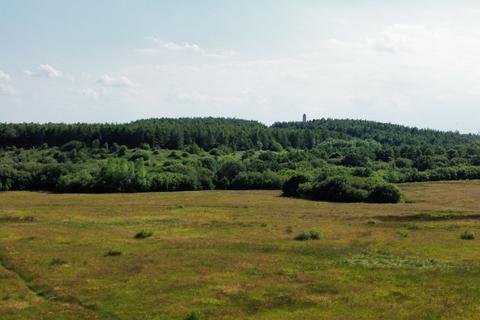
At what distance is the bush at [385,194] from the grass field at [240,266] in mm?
25406

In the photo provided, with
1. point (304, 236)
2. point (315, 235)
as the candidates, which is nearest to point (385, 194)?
point (315, 235)

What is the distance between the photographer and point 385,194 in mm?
115250

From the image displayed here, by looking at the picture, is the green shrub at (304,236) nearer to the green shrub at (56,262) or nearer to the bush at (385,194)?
the green shrub at (56,262)

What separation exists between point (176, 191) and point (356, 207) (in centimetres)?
6359

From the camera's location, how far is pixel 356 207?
334ft

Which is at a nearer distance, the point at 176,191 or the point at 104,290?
the point at 104,290

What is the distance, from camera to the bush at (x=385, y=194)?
11450 centimetres

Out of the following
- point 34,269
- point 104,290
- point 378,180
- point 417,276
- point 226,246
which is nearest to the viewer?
point 104,290

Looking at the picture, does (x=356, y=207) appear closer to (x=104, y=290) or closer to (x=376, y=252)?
(x=376, y=252)

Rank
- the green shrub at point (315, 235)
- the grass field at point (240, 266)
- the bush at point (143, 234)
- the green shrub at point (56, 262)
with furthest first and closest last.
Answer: the bush at point (143, 234) < the green shrub at point (315, 235) < the green shrub at point (56, 262) < the grass field at point (240, 266)

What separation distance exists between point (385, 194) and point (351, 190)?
7.48 m

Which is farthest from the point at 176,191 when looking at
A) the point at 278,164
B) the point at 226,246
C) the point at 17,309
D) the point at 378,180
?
the point at 17,309

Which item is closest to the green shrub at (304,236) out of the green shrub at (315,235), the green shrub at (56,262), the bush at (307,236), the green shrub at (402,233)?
the bush at (307,236)

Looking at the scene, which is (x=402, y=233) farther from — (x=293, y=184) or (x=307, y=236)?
(x=293, y=184)
